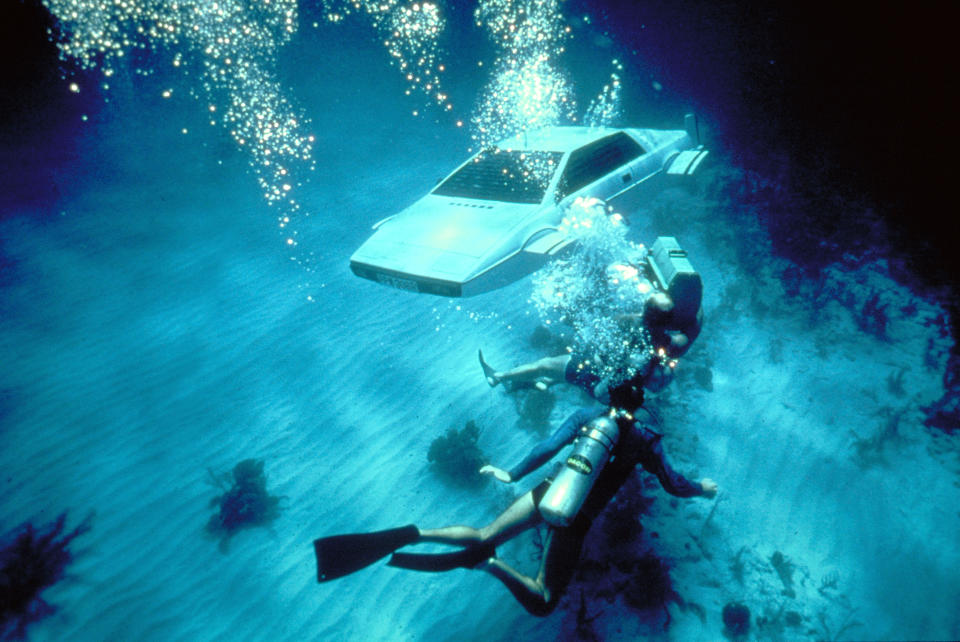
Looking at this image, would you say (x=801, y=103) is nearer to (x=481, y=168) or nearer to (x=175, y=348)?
(x=481, y=168)

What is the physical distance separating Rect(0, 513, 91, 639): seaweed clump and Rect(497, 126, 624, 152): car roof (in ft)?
21.1

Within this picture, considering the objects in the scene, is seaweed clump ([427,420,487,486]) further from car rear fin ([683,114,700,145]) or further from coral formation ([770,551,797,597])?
car rear fin ([683,114,700,145])

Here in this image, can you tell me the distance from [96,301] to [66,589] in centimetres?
511

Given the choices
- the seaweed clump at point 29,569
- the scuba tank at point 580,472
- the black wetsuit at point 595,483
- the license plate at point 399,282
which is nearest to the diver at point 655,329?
the black wetsuit at point 595,483

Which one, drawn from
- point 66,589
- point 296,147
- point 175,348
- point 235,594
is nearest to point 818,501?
point 235,594

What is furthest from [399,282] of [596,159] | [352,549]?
[596,159]

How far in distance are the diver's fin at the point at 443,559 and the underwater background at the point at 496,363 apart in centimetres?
75

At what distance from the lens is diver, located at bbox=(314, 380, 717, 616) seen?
2332mm

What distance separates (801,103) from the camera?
8438 mm

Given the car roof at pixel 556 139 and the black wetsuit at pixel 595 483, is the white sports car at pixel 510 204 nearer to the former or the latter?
the car roof at pixel 556 139

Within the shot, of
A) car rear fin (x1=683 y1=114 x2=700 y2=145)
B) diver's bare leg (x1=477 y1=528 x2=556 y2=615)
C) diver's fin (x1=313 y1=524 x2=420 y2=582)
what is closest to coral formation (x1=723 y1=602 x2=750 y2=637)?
diver's bare leg (x1=477 y1=528 x2=556 y2=615)

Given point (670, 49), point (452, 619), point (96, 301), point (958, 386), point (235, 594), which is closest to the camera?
point (452, 619)

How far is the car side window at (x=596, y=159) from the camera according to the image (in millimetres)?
4918

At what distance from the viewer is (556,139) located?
5609mm
